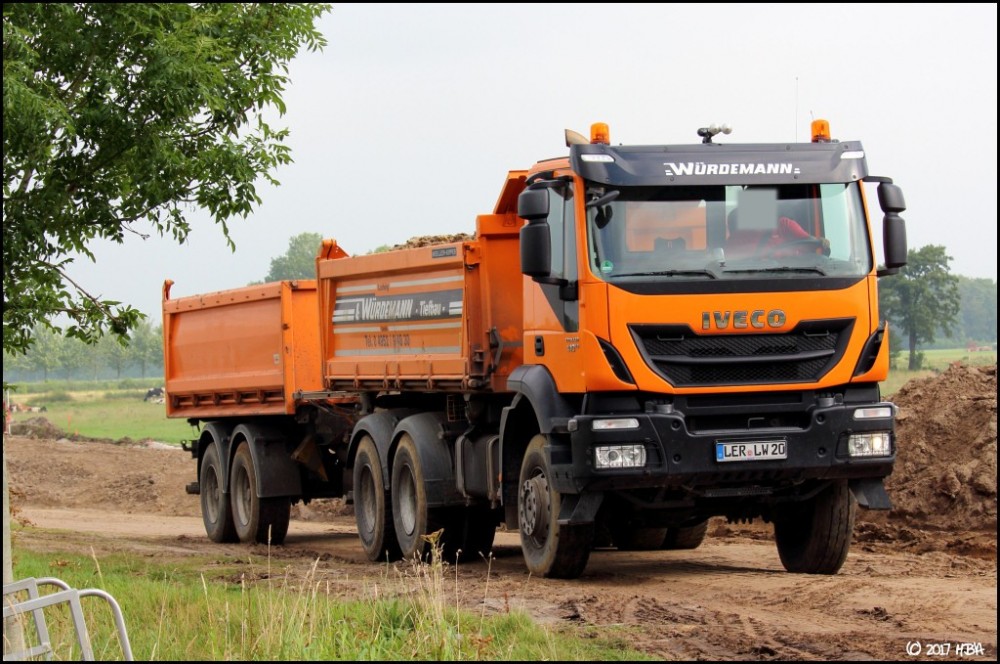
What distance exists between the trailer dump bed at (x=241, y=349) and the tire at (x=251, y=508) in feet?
2.14

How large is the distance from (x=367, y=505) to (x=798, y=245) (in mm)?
5841

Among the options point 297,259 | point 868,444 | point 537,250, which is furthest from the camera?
point 297,259

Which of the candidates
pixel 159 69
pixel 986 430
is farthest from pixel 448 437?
pixel 986 430

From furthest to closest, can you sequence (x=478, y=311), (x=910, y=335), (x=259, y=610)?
(x=910, y=335)
(x=478, y=311)
(x=259, y=610)

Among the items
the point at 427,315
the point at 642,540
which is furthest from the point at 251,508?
the point at 642,540

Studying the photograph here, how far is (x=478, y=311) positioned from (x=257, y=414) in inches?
208

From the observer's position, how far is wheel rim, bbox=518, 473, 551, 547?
37.6 feet

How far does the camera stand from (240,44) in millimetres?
10875

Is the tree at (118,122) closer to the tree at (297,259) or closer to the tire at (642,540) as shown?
the tire at (642,540)

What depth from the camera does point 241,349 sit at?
1750cm

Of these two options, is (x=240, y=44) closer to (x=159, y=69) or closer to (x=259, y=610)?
(x=159, y=69)

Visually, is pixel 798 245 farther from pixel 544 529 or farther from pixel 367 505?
pixel 367 505

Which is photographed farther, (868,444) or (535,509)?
(535,509)

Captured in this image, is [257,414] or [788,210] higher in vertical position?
[788,210]
